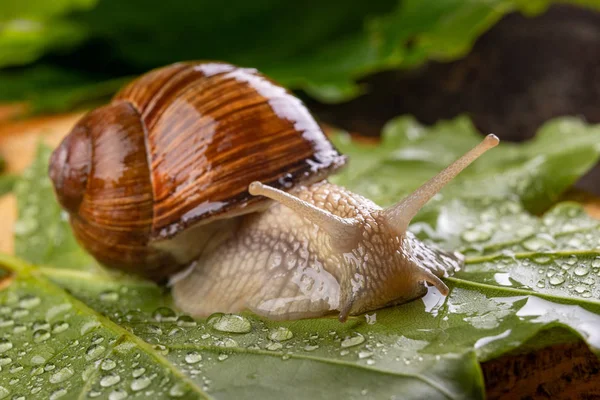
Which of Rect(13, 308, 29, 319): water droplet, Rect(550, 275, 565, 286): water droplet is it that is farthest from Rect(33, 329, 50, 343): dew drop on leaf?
Rect(550, 275, 565, 286): water droplet

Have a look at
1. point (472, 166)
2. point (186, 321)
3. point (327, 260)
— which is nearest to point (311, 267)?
→ point (327, 260)

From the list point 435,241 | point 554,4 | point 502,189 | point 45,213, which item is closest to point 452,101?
point 554,4

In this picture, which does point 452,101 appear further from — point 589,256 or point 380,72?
point 589,256

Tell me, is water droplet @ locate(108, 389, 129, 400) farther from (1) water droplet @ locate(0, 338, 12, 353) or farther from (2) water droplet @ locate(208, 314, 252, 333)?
(1) water droplet @ locate(0, 338, 12, 353)

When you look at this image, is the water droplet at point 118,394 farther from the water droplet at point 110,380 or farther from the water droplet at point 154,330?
the water droplet at point 154,330

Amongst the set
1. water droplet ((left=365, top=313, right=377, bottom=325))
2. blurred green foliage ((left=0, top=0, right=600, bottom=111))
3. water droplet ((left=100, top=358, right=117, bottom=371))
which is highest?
blurred green foliage ((left=0, top=0, right=600, bottom=111))

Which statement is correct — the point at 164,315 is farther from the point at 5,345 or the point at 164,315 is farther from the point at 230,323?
the point at 5,345

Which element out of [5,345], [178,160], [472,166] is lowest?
[5,345]

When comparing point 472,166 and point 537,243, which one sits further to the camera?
point 472,166
